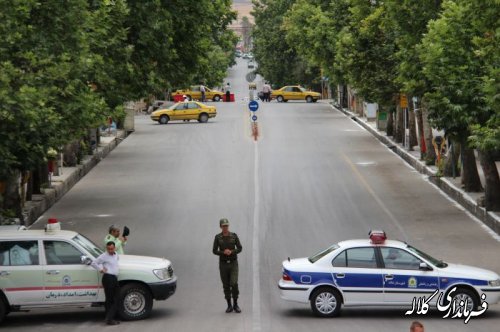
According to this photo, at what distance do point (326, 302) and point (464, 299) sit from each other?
236cm

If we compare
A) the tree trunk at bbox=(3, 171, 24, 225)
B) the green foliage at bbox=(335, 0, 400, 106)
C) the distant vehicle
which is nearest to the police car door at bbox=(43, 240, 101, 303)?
the tree trunk at bbox=(3, 171, 24, 225)

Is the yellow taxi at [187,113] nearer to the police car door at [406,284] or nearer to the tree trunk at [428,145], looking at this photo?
the tree trunk at [428,145]

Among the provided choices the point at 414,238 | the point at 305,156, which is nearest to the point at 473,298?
the point at 414,238

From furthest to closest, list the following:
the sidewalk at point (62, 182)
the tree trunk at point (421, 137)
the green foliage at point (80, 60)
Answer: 1. the tree trunk at point (421, 137)
2. the sidewalk at point (62, 182)
3. the green foliage at point (80, 60)

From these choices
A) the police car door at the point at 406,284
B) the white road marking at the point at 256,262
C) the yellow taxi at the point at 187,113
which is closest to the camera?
the police car door at the point at 406,284

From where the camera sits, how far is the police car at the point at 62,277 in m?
20.4

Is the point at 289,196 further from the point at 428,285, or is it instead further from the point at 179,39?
the point at 428,285

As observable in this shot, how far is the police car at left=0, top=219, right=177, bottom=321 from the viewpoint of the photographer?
20.4 metres

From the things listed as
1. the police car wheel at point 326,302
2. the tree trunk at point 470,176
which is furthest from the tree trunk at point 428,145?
the police car wheel at point 326,302

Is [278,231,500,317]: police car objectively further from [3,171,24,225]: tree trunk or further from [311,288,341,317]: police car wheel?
[3,171,24,225]: tree trunk

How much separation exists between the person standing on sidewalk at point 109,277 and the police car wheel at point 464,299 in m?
5.73

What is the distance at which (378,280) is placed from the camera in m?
20.3

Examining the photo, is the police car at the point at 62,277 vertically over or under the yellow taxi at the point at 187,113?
under

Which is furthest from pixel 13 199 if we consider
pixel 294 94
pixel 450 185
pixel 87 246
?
pixel 294 94
